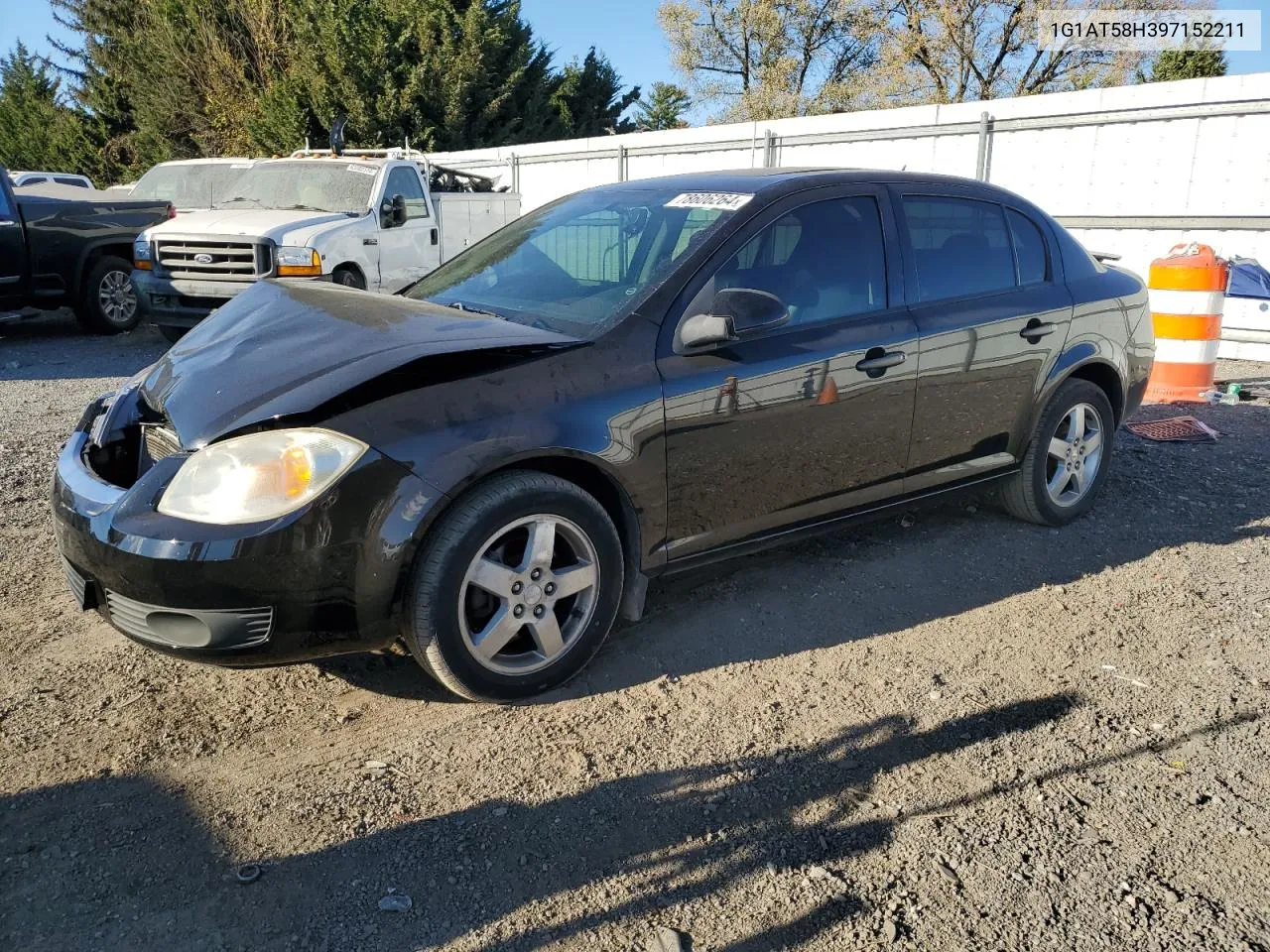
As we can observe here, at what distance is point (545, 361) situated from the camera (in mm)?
3348

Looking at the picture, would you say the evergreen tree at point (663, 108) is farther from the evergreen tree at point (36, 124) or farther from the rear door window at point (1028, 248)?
the rear door window at point (1028, 248)

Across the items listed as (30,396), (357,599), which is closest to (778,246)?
(357,599)

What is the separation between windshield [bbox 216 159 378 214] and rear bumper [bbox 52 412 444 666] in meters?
8.18

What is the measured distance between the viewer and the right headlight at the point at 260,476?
2906 millimetres

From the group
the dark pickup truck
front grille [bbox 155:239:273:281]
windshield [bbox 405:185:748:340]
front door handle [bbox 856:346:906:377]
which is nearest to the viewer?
windshield [bbox 405:185:748:340]

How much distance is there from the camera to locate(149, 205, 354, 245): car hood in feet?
31.5

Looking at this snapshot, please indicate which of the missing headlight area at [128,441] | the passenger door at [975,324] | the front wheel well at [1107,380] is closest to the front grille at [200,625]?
the missing headlight area at [128,441]

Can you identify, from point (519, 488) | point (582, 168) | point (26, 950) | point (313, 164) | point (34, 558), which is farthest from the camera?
point (582, 168)

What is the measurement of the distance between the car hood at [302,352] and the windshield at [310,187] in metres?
7.15

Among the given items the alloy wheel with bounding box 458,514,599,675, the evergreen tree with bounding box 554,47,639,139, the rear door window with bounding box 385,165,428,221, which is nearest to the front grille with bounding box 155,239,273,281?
the rear door window with bounding box 385,165,428,221

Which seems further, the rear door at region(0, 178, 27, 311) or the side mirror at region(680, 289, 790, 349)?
the rear door at region(0, 178, 27, 311)

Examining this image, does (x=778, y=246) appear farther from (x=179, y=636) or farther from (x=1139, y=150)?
(x=1139, y=150)

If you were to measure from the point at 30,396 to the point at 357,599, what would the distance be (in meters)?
6.51

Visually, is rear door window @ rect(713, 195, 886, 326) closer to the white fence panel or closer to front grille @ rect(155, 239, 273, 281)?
front grille @ rect(155, 239, 273, 281)
